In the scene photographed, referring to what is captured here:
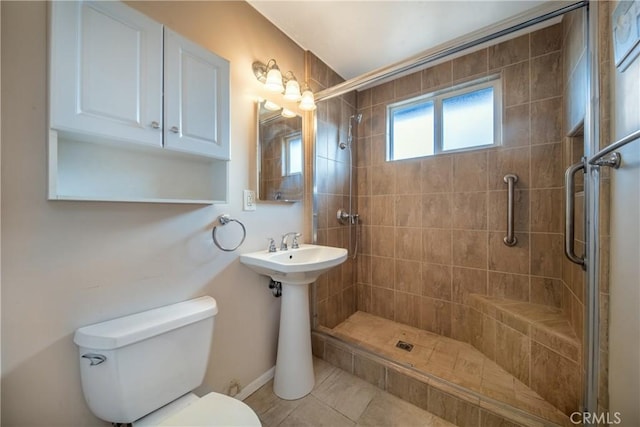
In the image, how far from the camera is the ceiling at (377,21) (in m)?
1.49

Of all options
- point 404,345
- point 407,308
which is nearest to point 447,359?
point 404,345

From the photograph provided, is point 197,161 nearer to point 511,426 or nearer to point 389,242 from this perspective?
point 389,242

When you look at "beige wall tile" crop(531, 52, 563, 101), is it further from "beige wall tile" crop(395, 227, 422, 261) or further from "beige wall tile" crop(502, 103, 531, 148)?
"beige wall tile" crop(395, 227, 422, 261)

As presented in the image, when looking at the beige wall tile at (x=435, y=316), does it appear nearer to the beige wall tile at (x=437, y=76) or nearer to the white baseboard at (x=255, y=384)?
the white baseboard at (x=255, y=384)

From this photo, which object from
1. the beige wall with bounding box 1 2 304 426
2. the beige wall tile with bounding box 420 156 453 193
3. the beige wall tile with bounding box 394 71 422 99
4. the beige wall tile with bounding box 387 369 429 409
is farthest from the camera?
the beige wall tile with bounding box 394 71 422 99

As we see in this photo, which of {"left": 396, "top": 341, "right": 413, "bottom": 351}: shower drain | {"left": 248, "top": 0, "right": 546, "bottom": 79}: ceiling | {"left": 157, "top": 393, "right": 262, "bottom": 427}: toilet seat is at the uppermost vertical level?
{"left": 248, "top": 0, "right": 546, "bottom": 79}: ceiling

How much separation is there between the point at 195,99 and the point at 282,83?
0.64 meters

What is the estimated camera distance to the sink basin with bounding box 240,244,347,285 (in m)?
1.25

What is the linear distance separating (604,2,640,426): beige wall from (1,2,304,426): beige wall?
64.9 inches

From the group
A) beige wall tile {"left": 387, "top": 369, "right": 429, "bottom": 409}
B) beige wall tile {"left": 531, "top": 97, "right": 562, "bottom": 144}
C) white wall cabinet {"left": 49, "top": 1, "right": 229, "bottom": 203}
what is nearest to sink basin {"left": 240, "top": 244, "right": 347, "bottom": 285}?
white wall cabinet {"left": 49, "top": 1, "right": 229, "bottom": 203}

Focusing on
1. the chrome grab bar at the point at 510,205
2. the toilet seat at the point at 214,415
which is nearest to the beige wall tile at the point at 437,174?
the chrome grab bar at the point at 510,205

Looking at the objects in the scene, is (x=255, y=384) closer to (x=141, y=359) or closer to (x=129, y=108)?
(x=141, y=359)

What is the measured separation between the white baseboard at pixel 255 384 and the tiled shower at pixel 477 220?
0.40 meters

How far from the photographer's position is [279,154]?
168 cm
